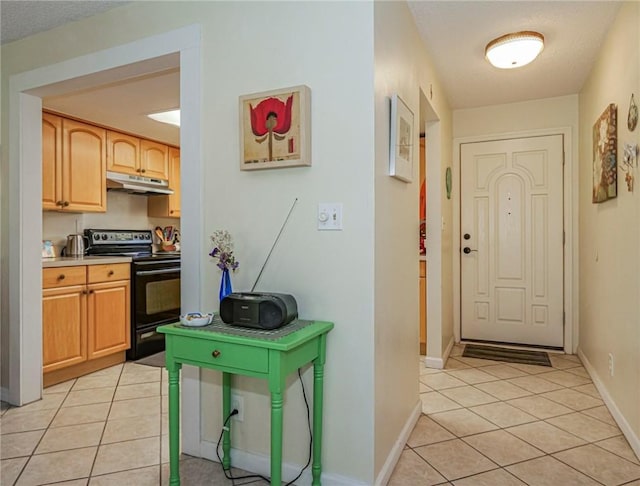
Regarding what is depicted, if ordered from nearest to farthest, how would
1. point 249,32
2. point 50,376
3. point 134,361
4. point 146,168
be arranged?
point 249,32 < point 50,376 < point 134,361 < point 146,168

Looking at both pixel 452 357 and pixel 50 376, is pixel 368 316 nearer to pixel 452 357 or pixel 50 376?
pixel 452 357

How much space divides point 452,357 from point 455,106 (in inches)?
91.5

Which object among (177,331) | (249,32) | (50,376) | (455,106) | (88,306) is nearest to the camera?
(177,331)

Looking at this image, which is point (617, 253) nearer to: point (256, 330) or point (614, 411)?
point (614, 411)

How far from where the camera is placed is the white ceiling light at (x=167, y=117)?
3.66 meters

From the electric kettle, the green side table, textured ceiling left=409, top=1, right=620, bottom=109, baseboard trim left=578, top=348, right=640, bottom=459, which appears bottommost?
baseboard trim left=578, top=348, right=640, bottom=459

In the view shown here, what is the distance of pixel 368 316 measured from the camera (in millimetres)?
1674

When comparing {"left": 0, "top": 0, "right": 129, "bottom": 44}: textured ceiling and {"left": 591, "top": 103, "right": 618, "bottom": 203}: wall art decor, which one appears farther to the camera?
{"left": 591, "top": 103, "right": 618, "bottom": 203}: wall art decor

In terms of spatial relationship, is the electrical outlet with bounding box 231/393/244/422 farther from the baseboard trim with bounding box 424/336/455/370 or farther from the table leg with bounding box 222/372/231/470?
the baseboard trim with bounding box 424/336/455/370

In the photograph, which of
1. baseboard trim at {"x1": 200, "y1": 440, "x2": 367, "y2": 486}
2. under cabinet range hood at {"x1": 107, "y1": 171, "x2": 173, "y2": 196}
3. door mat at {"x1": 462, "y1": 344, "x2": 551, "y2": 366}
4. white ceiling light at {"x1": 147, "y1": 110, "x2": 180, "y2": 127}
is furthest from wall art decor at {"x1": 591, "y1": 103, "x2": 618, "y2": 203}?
under cabinet range hood at {"x1": 107, "y1": 171, "x2": 173, "y2": 196}

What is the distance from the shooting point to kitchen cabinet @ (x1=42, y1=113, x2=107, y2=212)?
11.1ft

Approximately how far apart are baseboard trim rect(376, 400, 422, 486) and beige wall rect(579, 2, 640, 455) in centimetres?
106

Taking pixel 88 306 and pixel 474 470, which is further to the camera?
pixel 88 306

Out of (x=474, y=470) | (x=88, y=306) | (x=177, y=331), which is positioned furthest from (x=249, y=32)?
(x=88, y=306)
